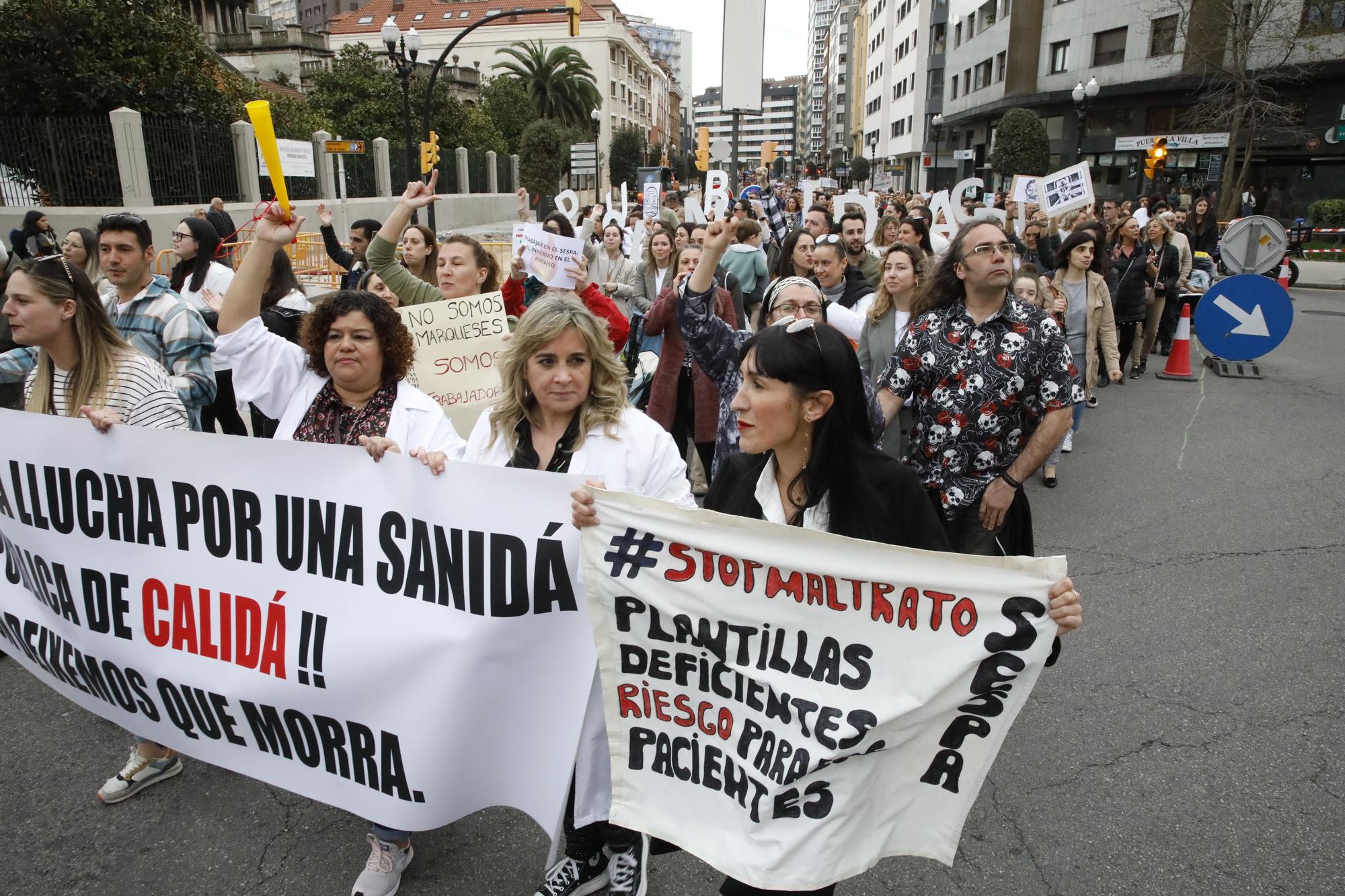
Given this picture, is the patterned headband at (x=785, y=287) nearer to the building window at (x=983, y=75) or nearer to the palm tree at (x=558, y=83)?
the building window at (x=983, y=75)

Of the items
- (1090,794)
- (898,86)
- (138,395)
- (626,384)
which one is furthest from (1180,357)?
(898,86)

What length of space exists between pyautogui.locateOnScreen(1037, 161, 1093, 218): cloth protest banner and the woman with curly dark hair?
932 centimetres

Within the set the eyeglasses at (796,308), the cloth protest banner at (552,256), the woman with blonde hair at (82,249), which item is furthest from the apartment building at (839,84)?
the eyeglasses at (796,308)

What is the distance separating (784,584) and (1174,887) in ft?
5.60

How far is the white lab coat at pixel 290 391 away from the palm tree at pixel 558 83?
61899 millimetres

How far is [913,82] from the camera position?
6544cm

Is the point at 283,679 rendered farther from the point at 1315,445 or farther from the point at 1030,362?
the point at 1315,445

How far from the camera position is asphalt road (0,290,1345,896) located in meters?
2.75

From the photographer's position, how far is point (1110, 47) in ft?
128

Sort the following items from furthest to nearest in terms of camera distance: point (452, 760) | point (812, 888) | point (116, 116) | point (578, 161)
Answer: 1. point (578, 161)
2. point (116, 116)
3. point (452, 760)
4. point (812, 888)

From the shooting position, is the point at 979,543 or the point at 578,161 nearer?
the point at 979,543

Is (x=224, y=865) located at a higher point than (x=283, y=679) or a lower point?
lower

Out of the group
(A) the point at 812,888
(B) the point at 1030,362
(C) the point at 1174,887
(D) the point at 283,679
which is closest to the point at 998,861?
(C) the point at 1174,887

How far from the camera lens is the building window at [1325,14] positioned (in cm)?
3016
